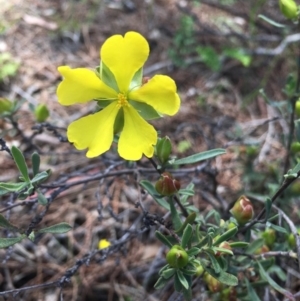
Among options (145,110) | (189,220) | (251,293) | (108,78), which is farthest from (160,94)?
(251,293)

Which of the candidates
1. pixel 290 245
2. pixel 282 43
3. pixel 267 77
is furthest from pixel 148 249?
pixel 282 43

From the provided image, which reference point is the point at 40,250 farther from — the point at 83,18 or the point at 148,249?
the point at 83,18

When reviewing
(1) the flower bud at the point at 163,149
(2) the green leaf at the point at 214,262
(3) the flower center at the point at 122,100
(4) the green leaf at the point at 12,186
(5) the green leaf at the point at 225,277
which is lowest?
(5) the green leaf at the point at 225,277

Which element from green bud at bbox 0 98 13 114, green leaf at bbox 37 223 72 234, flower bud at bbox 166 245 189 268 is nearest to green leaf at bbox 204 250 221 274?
flower bud at bbox 166 245 189 268

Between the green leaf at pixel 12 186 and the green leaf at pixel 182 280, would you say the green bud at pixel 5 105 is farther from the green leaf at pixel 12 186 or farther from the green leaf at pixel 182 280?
the green leaf at pixel 182 280

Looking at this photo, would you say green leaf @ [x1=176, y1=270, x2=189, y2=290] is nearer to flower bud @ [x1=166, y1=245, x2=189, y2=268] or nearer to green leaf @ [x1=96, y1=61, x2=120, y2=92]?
flower bud @ [x1=166, y1=245, x2=189, y2=268]

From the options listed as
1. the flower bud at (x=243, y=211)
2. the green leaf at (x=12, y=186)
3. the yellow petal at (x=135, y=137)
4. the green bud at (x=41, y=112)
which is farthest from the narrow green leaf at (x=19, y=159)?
the flower bud at (x=243, y=211)
